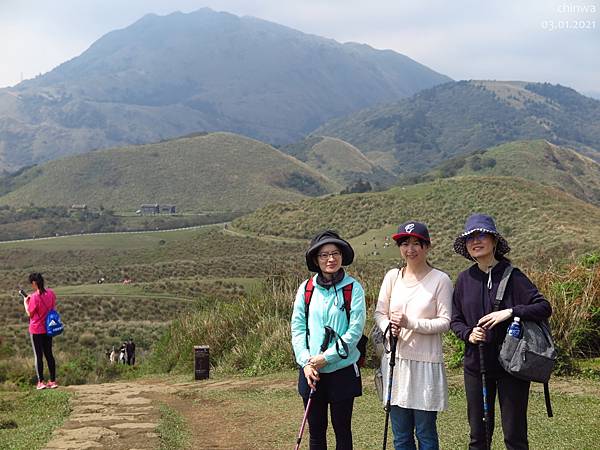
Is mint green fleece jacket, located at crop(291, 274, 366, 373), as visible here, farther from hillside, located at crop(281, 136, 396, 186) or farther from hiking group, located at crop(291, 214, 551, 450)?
hillside, located at crop(281, 136, 396, 186)

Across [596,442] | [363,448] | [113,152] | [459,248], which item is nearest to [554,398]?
[596,442]

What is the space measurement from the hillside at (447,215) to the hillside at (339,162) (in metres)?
79.6

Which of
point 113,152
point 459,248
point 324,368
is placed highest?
point 113,152

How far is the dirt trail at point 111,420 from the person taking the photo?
20.1 ft

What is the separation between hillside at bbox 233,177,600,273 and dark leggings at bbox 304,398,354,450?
3443 centimetres

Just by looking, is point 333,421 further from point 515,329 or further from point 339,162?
point 339,162

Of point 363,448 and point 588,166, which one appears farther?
point 588,166

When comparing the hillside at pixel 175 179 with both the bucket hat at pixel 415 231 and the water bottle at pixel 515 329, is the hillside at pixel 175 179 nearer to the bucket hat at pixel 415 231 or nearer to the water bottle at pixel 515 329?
the bucket hat at pixel 415 231

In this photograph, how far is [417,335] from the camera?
4562 mm

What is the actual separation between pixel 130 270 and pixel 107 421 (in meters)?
43.7

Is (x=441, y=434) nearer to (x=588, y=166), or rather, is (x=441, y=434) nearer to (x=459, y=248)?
(x=459, y=248)

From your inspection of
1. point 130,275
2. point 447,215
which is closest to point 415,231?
point 130,275

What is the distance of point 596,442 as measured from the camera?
18.8 ft

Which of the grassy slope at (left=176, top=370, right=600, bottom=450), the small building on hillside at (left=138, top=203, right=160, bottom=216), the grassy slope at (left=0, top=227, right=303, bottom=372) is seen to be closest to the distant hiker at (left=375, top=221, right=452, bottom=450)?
the grassy slope at (left=176, top=370, right=600, bottom=450)
